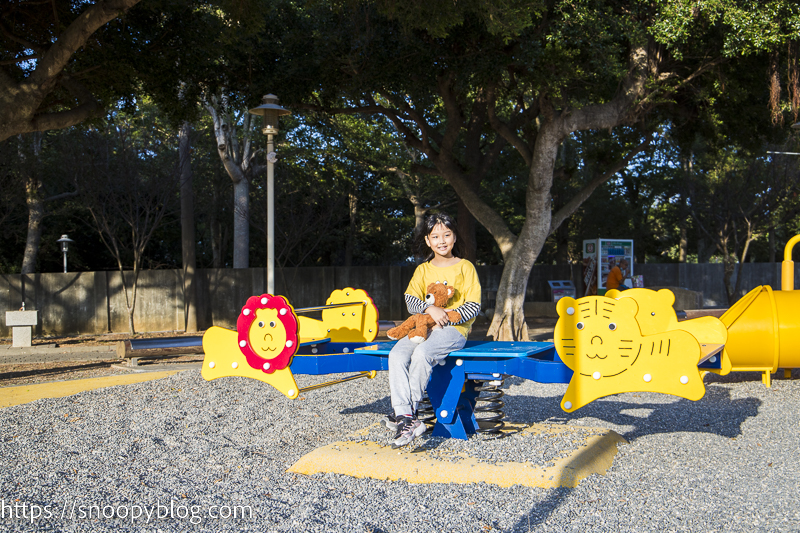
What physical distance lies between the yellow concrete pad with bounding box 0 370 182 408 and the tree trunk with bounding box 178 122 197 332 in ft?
24.8

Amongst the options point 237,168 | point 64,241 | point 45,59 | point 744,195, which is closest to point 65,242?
point 64,241

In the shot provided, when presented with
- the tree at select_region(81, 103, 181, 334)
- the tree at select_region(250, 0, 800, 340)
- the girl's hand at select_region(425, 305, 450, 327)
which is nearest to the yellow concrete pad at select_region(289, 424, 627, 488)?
the girl's hand at select_region(425, 305, 450, 327)

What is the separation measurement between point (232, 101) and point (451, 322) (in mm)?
8692

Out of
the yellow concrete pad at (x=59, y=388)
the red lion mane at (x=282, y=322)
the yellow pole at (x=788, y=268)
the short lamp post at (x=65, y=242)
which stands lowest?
the yellow concrete pad at (x=59, y=388)

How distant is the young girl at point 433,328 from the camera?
4.19m

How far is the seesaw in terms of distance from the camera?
373cm

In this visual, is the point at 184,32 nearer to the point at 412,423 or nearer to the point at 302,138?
the point at 412,423

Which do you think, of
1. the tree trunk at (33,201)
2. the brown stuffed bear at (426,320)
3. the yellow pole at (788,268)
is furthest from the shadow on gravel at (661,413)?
the tree trunk at (33,201)

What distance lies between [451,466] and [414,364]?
71 cm

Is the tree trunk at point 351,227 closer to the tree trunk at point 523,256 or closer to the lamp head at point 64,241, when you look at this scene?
the lamp head at point 64,241

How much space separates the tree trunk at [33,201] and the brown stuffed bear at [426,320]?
15.1 m

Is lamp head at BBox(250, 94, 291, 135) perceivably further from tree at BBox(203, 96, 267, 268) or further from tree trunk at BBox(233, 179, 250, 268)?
tree trunk at BBox(233, 179, 250, 268)

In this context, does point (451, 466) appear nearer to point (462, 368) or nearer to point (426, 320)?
point (462, 368)

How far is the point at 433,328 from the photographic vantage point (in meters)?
4.42
